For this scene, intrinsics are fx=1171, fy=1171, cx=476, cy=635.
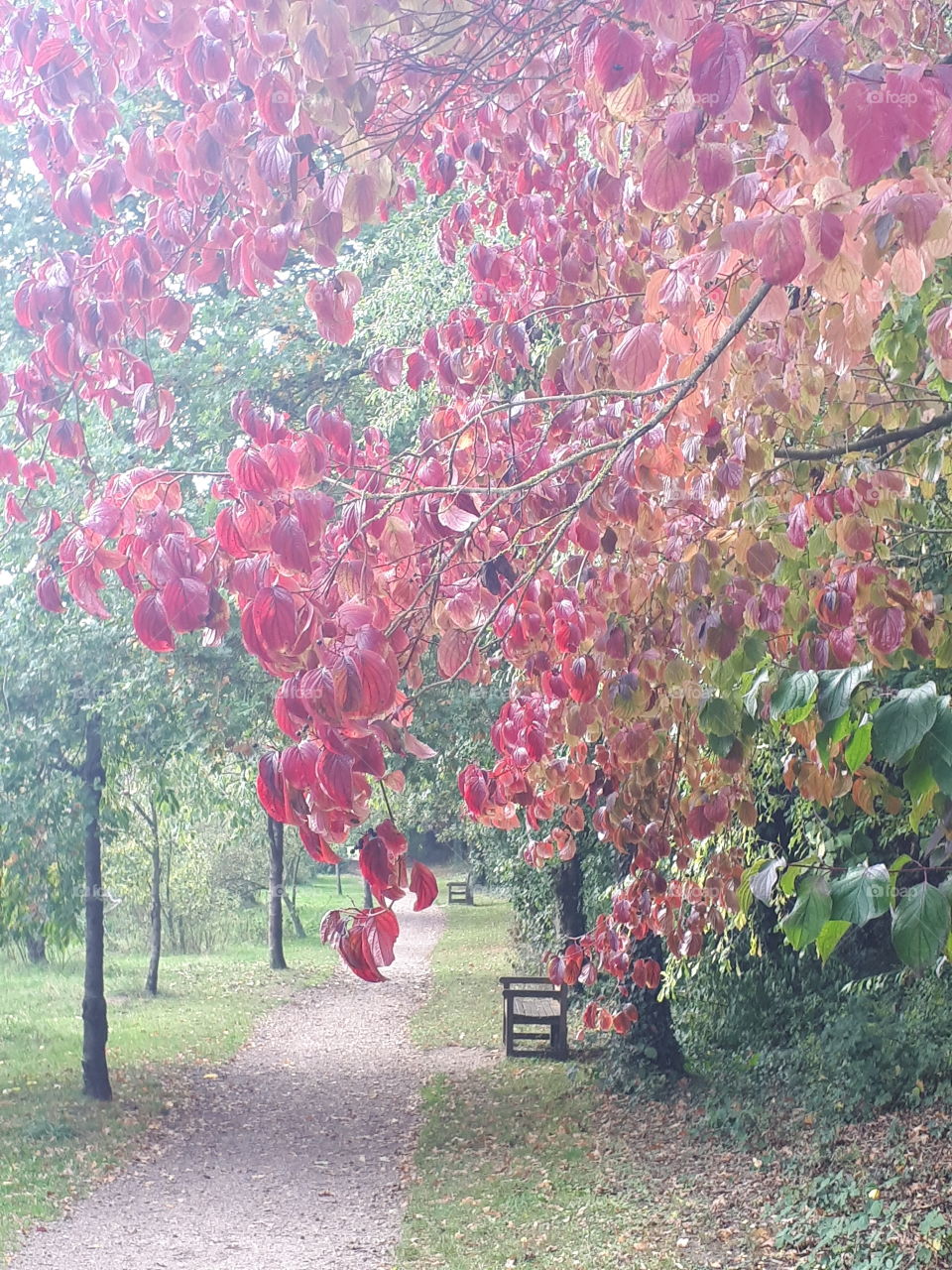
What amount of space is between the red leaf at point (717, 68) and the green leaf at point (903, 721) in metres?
0.92

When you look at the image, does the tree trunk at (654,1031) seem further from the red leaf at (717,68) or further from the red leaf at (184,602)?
the red leaf at (717,68)

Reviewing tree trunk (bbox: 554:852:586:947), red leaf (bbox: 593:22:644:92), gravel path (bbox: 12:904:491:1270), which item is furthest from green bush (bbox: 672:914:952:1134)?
red leaf (bbox: 593:22:644:92)

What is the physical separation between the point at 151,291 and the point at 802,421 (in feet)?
6.58

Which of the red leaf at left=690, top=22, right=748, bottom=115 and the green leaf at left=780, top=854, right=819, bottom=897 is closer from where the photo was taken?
the red leaf at left=690, top=22, right=748, bottom=115

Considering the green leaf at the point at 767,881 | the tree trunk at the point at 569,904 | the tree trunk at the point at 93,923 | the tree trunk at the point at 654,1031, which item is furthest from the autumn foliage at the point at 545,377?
the tree trunk at the point at 569,904

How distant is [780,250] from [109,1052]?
47.0 feet

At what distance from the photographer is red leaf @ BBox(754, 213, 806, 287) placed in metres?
1.86

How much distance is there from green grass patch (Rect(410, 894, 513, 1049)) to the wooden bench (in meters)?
1.22

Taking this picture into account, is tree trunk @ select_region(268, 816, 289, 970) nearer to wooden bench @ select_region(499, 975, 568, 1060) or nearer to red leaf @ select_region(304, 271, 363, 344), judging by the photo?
wooden bench @ select_region(499, 975, 568, 1060)

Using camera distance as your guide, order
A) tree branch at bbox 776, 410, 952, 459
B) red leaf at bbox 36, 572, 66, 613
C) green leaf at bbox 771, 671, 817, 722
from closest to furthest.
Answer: green leaf at bbox 771, 671, 817, 722, red leaf at bbox 36, 572, 66, 613, tree branch at bbox 776, 410, 952, 459

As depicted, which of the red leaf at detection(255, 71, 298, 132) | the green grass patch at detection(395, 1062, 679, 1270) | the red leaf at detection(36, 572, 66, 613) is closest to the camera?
the red leaf at detection(255, 71, 298, 132)

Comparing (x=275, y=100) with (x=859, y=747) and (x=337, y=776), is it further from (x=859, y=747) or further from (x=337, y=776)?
(x=859, y=747)

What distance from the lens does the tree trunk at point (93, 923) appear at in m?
11.4

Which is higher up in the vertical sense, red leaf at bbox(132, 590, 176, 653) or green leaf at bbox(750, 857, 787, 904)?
red leaf at bbox(132, 590, 176, 653)
